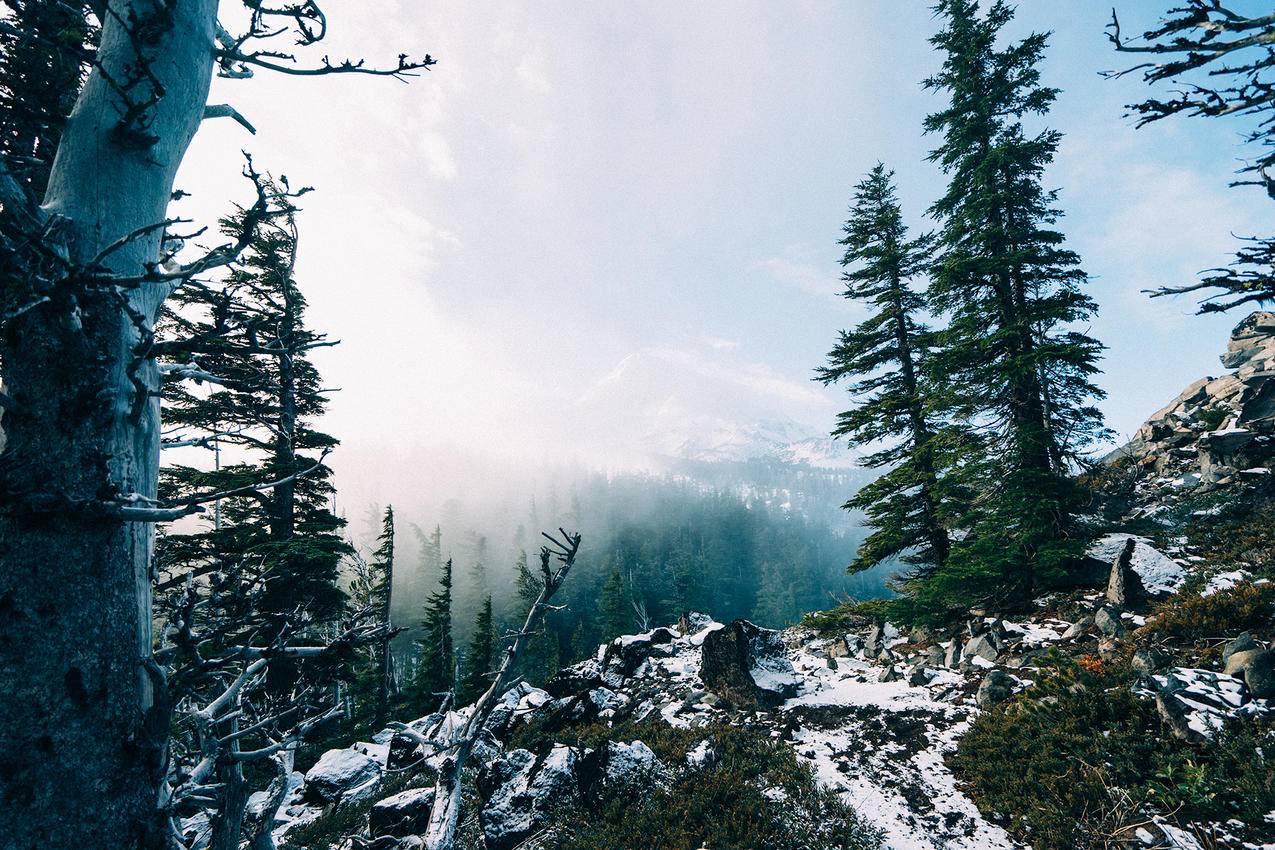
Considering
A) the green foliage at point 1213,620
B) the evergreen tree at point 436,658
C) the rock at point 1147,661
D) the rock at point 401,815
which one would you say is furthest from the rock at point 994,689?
the evergreen tree at point 436,658

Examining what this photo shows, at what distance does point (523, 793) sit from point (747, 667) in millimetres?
6246

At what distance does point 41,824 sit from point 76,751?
247 mm

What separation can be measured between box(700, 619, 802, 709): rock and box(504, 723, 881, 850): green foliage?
7.00 feet

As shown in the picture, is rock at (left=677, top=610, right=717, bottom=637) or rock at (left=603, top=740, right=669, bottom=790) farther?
rock at (left=677, top=610, right=717, bottom=637)

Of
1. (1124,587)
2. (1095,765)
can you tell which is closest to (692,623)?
(1124,587)

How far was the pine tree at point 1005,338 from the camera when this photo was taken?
35.0 ft

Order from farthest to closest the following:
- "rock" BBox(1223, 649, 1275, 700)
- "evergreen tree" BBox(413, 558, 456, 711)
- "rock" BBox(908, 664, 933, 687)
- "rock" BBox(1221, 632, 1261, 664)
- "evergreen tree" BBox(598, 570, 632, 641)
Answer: "evergreen tree" BBox(598, 570, 632, 641), "evergreen tree" BBox(413, 558, 456, 711), "rock" BBox(908, 664, 933, 687), "rock" BBox(1221, 632, 1261, 664), "rock" BBox(1223, 649, 1275, 700)

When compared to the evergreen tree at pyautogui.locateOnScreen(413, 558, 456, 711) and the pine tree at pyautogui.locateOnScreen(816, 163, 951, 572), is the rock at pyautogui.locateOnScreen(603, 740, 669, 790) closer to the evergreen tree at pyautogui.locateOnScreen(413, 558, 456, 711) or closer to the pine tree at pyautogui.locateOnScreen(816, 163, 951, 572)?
the pine tree at pyautogui.locateOnScreen(816, 163, 951, 572)

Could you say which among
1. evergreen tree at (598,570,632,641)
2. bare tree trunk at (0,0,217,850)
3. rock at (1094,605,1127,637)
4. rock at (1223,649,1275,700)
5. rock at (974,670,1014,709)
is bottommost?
evergreen tree at (598,570,632,641)

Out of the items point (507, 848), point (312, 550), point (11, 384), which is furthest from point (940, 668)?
point (312, 550)

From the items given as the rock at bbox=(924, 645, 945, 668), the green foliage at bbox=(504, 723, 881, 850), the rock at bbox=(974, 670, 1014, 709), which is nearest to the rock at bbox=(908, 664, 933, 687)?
the rock at bbox=(924, 645, 945, 668)

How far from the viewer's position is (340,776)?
40.2ft

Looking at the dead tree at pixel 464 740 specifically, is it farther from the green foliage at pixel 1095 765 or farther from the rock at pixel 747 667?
the green foliage at pixel 1095 765

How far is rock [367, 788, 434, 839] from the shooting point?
8094mm
